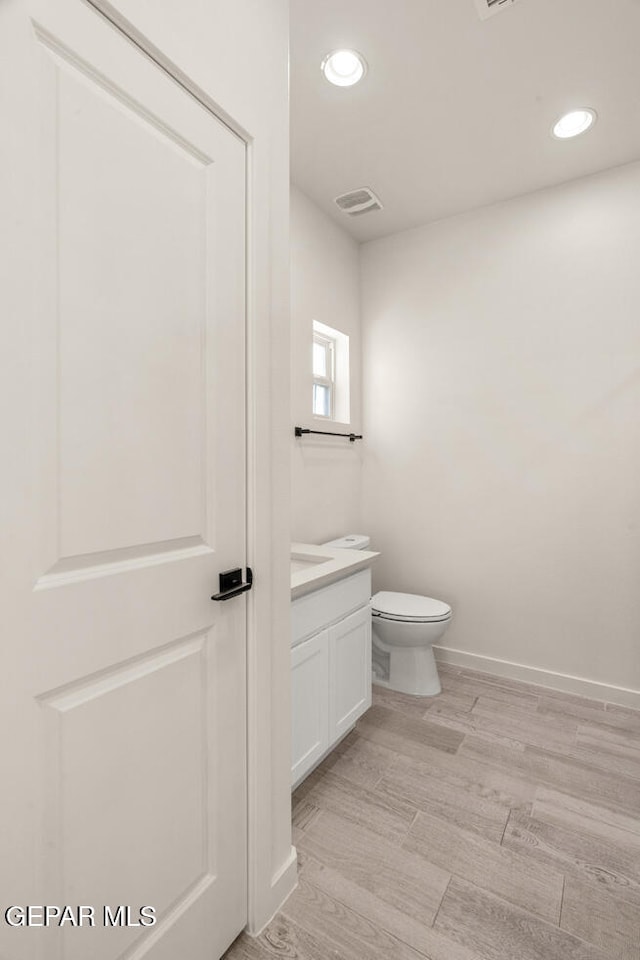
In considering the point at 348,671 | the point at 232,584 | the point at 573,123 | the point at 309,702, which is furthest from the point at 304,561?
the point at 573,123

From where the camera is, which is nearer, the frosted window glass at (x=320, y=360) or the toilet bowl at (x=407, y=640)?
the toilet bowl at (x=407, y=640)

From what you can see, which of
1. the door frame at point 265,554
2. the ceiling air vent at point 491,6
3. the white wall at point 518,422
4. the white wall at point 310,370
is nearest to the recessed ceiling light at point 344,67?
the ceiling air vent at point 491,6

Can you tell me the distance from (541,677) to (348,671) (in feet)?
4.50

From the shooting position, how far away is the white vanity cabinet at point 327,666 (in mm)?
1595

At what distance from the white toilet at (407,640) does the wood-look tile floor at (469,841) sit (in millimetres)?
206

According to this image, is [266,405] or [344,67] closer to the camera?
[266,405]

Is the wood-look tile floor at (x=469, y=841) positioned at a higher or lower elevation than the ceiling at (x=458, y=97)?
lower

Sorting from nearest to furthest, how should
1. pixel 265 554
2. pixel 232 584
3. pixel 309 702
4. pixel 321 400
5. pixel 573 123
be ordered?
pixel 232 584 → pixel 265 554 → pixel 309 702 → pixel 573 123 → pixel 321 400

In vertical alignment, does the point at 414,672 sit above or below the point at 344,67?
below

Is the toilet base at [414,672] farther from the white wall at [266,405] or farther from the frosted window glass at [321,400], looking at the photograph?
the frosted window glass at [321,400]

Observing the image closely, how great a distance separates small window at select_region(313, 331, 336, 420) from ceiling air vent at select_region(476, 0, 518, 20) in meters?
1.59

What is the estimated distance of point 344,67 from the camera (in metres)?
1.79

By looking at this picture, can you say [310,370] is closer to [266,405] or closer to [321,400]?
[321,400]

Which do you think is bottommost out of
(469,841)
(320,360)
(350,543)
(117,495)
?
(469,841)
